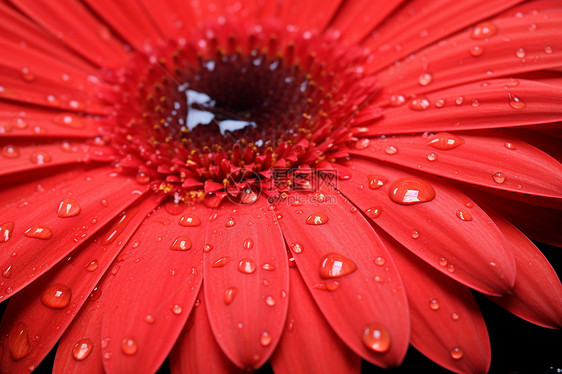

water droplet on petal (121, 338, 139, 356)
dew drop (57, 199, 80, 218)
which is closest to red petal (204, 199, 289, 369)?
water droplet on petal (121, 338, 139, 356)

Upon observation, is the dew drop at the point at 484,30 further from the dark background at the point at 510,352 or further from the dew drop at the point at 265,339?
the dew drop at the point at 265,339

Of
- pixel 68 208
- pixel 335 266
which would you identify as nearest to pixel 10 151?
pixel 68 208

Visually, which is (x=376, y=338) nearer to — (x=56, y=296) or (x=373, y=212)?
(x=373, y=212)

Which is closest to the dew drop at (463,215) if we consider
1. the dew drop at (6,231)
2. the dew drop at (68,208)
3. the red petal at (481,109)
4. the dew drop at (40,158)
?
the red petal at (481,109)

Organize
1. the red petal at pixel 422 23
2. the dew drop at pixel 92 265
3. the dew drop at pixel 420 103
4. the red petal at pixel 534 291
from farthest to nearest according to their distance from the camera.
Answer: the red petal at pixel 422 23 < the dew drop at pixel 420 103 < the dew drop at pixel 92 265 < the red petal at pixel 534 291

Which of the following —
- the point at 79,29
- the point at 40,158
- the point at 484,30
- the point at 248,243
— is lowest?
the point at 248,243
